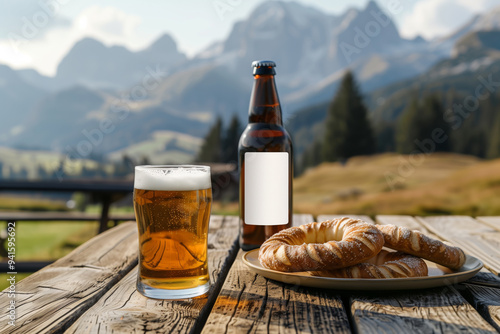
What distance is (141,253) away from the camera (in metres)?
1.23

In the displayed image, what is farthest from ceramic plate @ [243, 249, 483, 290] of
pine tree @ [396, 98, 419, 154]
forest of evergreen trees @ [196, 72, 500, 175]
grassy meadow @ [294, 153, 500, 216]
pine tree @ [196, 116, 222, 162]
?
pine tree @ [196, 116, 222, 162]

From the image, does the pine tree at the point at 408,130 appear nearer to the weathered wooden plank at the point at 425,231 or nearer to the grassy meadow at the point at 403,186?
the grassy meadow at the point at 403,186

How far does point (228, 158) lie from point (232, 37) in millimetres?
48782

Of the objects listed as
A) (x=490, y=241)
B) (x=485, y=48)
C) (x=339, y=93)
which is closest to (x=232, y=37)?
(x=485, y=48)

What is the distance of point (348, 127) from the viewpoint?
32812 millimetres

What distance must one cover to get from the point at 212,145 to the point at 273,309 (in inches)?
1385

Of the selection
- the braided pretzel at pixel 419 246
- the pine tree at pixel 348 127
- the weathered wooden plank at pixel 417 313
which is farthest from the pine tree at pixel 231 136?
the weathered wooden plank at pixel 417 313

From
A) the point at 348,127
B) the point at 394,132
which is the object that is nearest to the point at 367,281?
the point at 348,127

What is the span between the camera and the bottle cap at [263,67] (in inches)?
68.9

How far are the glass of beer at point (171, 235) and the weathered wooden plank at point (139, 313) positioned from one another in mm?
41

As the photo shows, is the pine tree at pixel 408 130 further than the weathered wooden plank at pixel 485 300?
Yes

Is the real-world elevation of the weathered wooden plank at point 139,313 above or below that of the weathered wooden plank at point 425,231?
below

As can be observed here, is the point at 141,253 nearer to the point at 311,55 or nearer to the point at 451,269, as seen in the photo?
the point at 451,269

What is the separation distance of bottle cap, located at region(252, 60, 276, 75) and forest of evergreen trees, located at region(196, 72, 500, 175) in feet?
90.5
